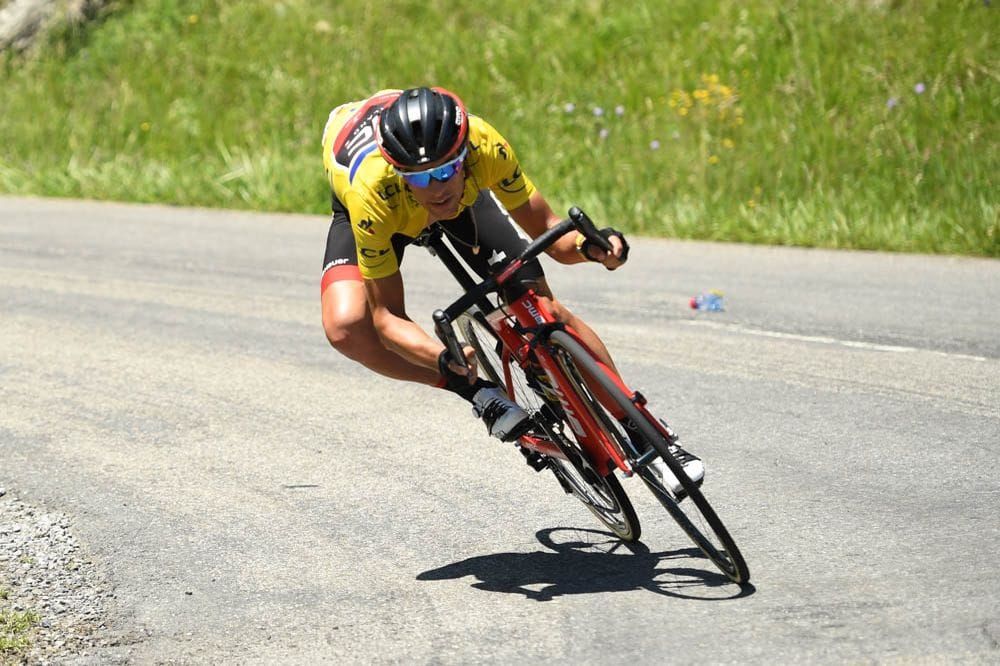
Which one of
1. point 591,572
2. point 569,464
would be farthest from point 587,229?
point 591,572

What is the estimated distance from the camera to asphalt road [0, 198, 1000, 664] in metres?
4.74

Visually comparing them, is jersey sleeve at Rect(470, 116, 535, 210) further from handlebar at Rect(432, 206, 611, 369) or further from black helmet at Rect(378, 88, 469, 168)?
handlebar at Rect(432, 206, 611, 369)

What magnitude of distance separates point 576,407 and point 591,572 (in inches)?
27.6

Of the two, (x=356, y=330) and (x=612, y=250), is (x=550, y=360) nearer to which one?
(x=612, y=250)

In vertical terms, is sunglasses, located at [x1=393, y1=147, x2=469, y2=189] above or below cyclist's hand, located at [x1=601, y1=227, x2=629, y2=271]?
above

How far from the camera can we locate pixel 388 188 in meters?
5.37

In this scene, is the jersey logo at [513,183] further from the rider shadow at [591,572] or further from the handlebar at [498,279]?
the rider shadow at [591,572]

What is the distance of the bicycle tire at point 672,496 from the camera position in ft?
15.6

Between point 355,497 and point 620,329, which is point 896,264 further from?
point 355,497

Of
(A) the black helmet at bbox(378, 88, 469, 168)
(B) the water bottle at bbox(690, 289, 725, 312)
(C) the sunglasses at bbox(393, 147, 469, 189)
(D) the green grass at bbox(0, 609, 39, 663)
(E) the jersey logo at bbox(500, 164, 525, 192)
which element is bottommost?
(B) the water bottle at bbox(690, 289, 725, 312)

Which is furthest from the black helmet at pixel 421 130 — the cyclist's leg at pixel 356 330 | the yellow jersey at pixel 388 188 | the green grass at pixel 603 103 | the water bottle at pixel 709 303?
the green grass at pixel 603 103

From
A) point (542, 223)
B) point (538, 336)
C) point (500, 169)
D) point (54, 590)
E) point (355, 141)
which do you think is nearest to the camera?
point (538, 336)

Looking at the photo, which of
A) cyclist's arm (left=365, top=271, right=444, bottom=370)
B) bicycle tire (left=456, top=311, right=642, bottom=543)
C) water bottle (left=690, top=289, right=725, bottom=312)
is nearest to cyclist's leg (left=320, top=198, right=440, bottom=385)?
cyclist's arm (left=365, top=271, right=444, bottom=370)

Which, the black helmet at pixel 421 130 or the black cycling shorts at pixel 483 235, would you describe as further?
the black cycling shorts at pixel 483 235
